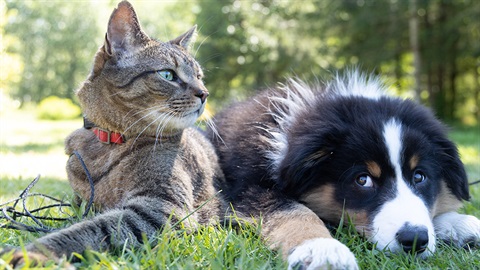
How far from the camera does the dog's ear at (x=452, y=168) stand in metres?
3.46

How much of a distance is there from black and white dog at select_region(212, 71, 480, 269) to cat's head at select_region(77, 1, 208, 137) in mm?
695

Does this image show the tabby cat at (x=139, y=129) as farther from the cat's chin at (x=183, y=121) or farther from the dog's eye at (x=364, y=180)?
the dog's eye at (x=364, y=180)

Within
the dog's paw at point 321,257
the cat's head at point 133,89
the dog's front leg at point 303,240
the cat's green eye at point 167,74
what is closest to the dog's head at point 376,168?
the dog's front leg at point 303,240

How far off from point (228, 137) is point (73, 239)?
201 centimetres

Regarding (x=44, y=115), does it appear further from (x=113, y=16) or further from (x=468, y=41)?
(x=113, y=16)

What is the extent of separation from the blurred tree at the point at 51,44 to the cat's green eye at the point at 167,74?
3489 cm

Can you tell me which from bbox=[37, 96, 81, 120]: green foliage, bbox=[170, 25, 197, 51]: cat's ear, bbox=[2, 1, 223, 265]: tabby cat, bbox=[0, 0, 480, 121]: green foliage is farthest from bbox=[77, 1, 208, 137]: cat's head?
bbox=[37, 96, 81, 120]: green foliage

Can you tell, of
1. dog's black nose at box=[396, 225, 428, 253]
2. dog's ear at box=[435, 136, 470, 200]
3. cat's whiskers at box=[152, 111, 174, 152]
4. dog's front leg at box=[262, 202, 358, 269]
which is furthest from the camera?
dog's ear at box=[435, 136, 470, 200]

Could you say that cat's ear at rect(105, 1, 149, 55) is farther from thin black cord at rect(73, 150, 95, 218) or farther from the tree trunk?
the tree trunk

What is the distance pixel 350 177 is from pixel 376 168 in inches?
7.2

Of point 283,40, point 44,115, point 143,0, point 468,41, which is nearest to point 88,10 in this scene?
point 143,0

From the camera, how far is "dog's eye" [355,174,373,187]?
10.1 ft

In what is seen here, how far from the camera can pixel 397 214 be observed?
279 cm

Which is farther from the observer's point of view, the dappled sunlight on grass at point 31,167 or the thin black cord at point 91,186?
the dappled sunlight on grass at point 31,167
